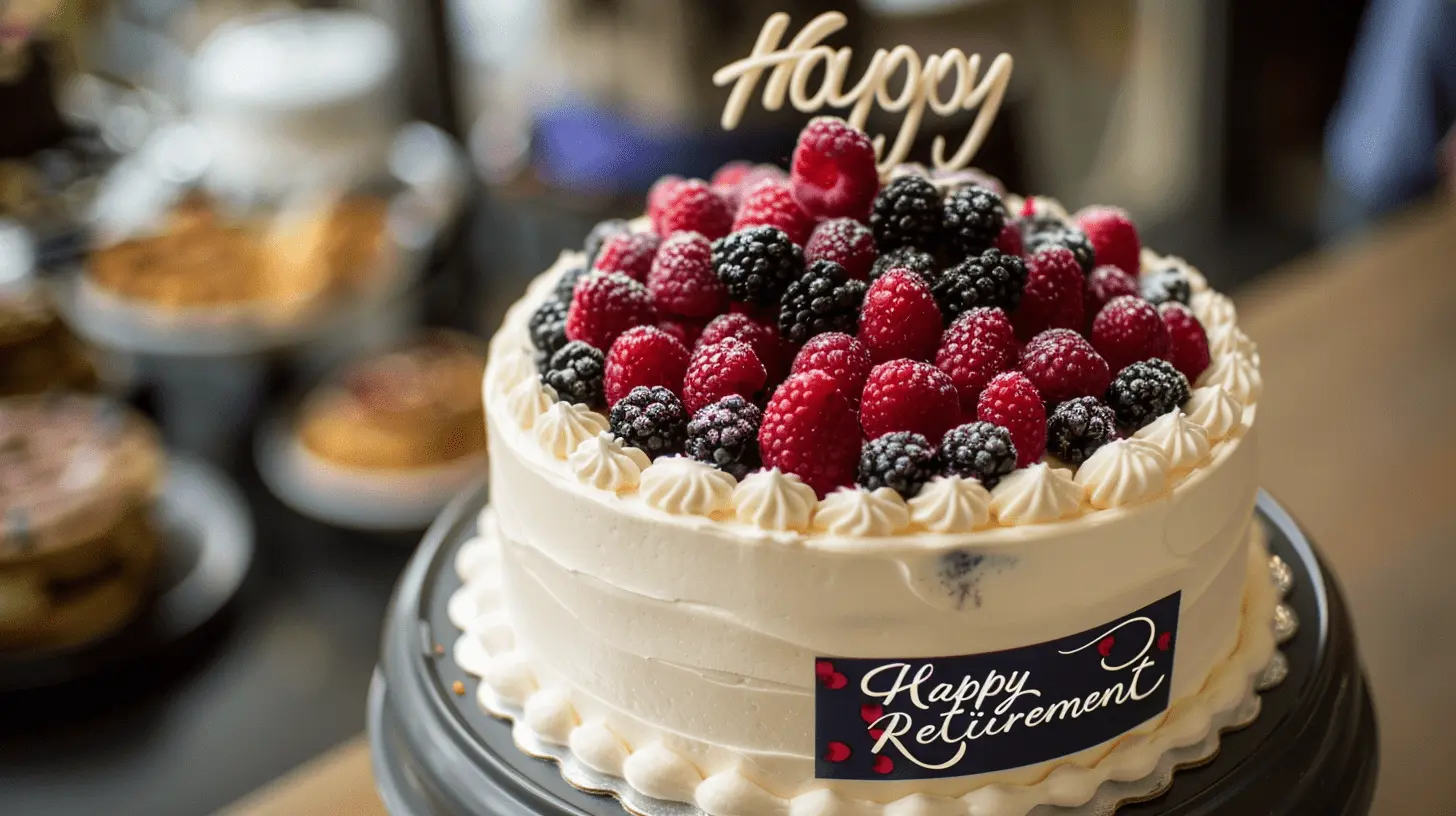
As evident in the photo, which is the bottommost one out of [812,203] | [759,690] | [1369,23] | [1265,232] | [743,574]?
[1265,232]

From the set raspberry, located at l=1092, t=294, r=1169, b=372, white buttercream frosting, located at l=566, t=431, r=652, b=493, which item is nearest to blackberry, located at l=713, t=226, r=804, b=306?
white buttercream frosting, located at l=566, t=431, r=652, b=493

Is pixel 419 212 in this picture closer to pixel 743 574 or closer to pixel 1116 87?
pixel 1116 87

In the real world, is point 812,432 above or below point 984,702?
above

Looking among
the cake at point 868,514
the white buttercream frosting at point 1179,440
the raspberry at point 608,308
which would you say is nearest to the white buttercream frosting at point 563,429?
the cake at point 868,514

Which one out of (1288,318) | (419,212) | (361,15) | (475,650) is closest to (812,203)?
(475,650)

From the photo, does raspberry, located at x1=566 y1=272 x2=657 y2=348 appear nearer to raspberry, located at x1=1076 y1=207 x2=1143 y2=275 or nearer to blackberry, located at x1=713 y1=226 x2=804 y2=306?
blackberry, located at x1=713 y1=226 x2=804 y2=306

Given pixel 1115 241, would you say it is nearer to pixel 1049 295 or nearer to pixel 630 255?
pixel 1049 295

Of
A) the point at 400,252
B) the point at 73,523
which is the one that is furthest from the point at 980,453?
the point at 400,252
